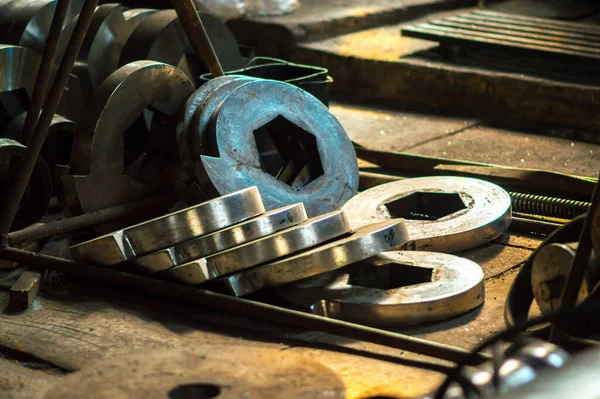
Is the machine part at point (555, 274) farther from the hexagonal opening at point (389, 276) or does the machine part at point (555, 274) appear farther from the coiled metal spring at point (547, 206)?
the coiled metal spring at point (547, 206)

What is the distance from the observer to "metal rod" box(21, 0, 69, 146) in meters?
3.90

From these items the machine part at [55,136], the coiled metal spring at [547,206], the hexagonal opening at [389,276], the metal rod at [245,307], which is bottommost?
the coiled metal spring at [547,206]

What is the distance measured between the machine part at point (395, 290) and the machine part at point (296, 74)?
Answer: 58.9 inches

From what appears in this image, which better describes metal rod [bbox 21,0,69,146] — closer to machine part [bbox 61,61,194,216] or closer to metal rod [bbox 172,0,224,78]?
machine part [bbox 61,61,194,216]

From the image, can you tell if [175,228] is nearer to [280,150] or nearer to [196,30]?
[280,150]

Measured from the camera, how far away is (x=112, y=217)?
4.07 meters

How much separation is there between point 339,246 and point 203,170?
896 mm

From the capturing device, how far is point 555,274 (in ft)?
9.75

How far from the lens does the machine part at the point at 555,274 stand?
288 centimetres

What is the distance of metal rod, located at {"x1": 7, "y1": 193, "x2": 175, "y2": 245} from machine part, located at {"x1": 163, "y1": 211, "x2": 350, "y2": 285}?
2.02 ft

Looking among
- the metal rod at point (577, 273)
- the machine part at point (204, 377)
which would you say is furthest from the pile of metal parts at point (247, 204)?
the machine part at point (204, 377)

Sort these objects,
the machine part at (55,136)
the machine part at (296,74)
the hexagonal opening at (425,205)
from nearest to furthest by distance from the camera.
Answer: the hexagonal opening at (425,205), the machine part at (55,136), the machine part at (296,74)

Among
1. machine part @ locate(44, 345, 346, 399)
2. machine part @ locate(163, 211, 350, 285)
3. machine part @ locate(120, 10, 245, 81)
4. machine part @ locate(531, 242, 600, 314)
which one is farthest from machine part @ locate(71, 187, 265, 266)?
machine part @ locate(120, 10, 245, 81)

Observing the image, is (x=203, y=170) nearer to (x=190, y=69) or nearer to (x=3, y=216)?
(x=3, y=216)
